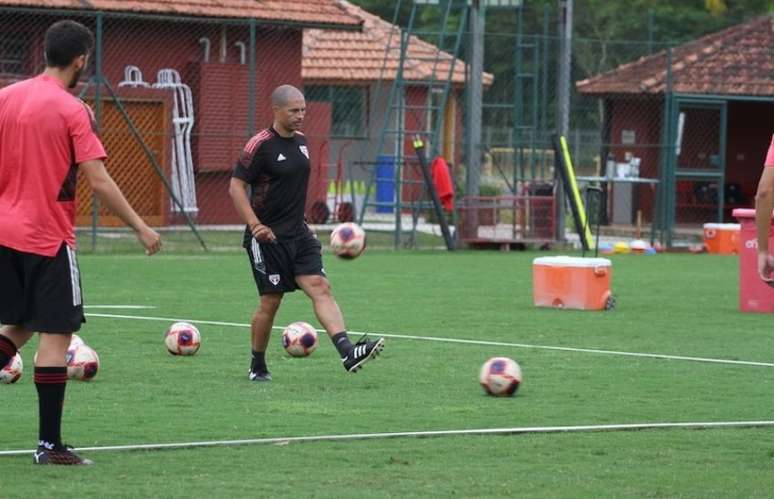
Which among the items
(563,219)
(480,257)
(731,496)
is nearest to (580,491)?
(731,496)

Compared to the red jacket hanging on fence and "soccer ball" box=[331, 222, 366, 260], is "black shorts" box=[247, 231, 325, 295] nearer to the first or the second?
"soccer ball" box=[331, 222, 366, 260]

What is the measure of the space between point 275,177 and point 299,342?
5.65 ft

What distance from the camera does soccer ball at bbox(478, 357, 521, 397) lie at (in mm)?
10602

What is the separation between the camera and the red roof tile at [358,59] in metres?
40.0

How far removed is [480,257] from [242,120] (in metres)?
7.00

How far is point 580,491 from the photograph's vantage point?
7.52 metres

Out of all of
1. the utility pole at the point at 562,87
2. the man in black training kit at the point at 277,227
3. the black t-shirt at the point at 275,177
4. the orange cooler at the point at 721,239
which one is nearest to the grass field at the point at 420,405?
the man in black training kit at the point at 277,227

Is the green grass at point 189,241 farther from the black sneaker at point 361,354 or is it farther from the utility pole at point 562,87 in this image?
the black sneaker at point 361,354

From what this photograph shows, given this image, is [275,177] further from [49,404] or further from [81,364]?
[49,404]

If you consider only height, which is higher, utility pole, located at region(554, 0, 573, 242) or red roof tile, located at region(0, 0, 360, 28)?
red roof tile, located at region(0, 0, 360, 28)

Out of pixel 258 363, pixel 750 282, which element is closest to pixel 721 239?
pixel 750 282

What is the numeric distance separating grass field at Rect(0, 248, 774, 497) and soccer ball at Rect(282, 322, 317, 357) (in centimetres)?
11

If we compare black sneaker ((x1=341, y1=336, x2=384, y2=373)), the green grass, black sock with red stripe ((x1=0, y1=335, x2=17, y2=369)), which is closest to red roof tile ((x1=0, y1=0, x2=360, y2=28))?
the green grass

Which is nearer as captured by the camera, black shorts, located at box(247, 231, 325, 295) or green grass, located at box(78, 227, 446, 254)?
black shorts, located at box(247, 231, 325, 295)
